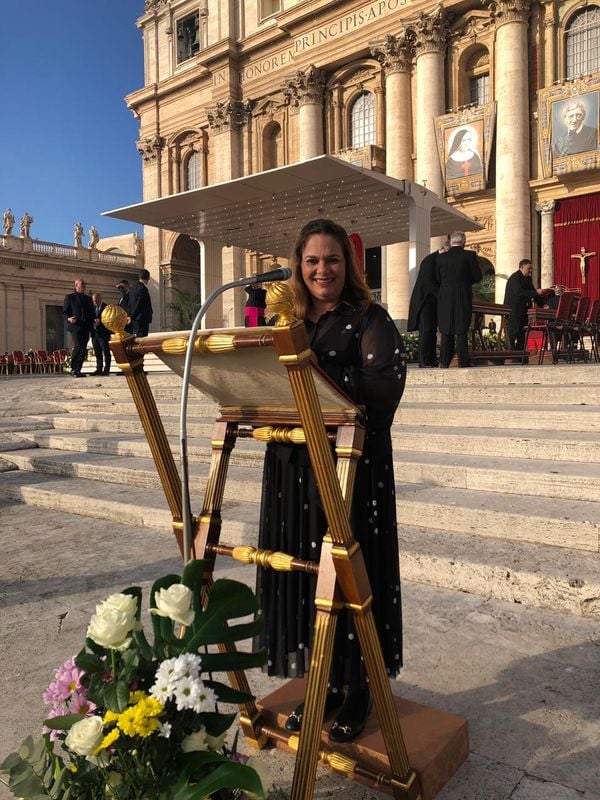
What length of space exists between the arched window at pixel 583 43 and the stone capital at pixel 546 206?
4194 millimetres

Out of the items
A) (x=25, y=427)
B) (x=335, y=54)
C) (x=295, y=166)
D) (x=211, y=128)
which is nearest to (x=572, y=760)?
(x=25, y=427)

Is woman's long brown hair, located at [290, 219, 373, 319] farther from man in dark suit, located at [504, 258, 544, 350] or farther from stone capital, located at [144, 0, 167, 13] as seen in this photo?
stone capital, located at [144, 0, 167, 13]

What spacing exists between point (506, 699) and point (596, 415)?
3.44m

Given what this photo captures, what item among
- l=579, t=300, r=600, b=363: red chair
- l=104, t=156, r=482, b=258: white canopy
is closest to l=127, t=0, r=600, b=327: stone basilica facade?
l=104, t=156, r=482, b=258: white canopy

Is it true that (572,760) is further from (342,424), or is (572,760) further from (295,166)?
(295,166)

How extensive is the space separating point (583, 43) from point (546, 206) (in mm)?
5380

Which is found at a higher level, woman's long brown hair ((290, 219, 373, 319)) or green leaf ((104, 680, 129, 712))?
woman's long brown hair ((290, 219, 373, 319))

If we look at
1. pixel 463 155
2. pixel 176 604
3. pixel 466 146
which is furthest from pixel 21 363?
pixel 176 604

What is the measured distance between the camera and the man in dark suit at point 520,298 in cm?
1067

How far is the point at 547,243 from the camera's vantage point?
20.8m

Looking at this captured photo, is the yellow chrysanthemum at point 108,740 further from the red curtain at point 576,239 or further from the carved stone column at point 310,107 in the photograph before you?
the carved stone column at point 310,107

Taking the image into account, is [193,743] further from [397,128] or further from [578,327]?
[397,128]

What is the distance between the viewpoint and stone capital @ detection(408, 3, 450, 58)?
71.9 feet

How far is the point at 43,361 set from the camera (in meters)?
28.4
